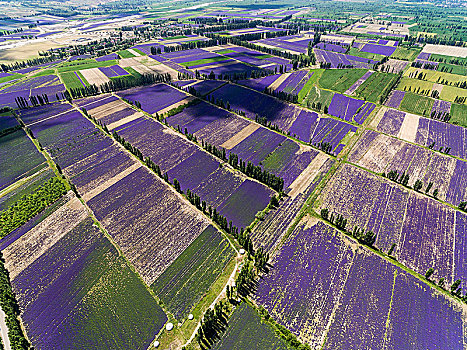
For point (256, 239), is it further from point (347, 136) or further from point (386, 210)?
point (347, 136)

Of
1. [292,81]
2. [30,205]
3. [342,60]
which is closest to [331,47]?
[342,60]

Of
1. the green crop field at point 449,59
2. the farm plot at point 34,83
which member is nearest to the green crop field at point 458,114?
the green crop field at point 449,59

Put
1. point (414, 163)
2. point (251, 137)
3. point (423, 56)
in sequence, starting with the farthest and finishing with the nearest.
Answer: point (423, 56) → point (251, 137) → point (414, 163)

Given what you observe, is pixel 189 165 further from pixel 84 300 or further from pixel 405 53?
pixel 405 53

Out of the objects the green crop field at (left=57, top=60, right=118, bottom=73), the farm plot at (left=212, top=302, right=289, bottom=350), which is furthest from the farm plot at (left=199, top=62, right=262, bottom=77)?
the farm plot at (left=212, top=302, right=289, bottom=350)

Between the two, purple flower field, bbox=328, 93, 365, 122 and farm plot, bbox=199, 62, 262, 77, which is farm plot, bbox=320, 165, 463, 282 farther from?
farm plot, bbox=199, 62, 262, 77

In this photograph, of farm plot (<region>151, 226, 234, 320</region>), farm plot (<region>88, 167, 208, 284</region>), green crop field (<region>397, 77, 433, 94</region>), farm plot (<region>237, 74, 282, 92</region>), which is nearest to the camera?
farm plot (<region>151, 226, 234, 320</region>)

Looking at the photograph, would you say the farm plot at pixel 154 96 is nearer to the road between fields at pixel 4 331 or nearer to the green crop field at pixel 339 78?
→ the green crop field at pixel 339 78
